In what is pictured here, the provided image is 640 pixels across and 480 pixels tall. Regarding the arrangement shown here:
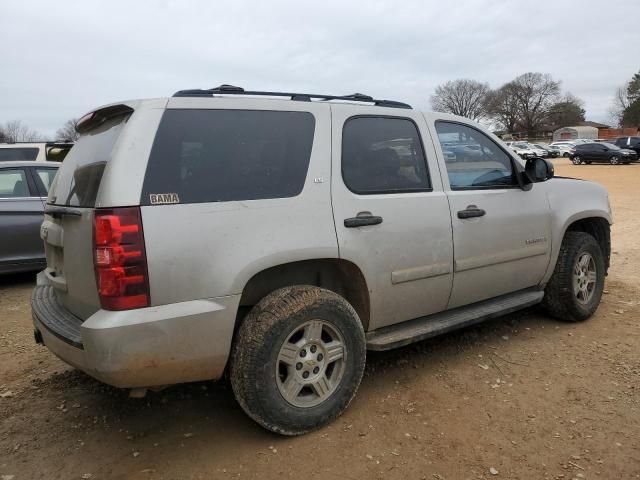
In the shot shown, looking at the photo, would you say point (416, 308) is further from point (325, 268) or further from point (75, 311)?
point (75, 311)

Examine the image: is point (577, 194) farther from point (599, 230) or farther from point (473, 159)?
point (473, 159)

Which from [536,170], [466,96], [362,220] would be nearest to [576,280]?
[536,170]

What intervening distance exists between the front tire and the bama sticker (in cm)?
73

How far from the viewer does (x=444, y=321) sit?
12.2ft

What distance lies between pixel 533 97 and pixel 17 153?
99162 millimetres

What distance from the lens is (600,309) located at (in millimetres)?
5164

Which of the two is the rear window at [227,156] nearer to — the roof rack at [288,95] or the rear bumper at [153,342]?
the roof rack at [288,95]

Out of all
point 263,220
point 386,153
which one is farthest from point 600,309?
point 263,220

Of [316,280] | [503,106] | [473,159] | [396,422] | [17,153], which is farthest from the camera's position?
[503,106]

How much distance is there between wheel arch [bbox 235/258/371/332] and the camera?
301 cm

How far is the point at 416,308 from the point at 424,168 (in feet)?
3.10

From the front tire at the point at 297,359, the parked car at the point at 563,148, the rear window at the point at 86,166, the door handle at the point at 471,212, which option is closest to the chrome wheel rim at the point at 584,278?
the door handle at the point at 471,212

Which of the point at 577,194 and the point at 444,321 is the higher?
the point at 577,194

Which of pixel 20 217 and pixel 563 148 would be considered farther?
pixel 563 148
